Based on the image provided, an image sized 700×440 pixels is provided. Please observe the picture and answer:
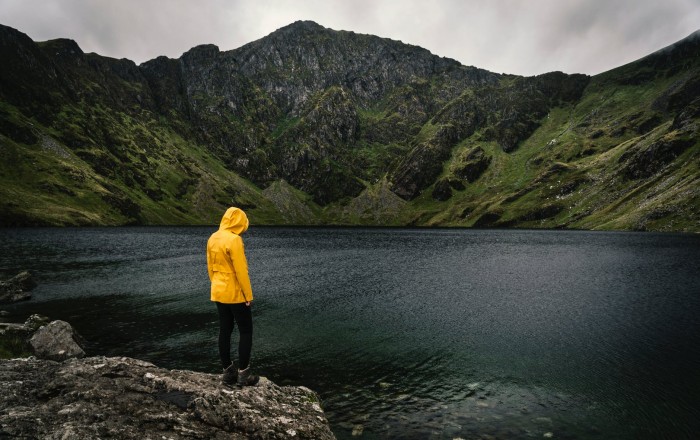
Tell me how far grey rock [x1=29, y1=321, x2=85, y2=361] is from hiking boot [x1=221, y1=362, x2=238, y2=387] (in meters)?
20.3

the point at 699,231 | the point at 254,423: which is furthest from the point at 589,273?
the point at 699,231

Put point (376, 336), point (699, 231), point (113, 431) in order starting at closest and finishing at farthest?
point (113, 431)
point (376, 336)
point (699, 231)

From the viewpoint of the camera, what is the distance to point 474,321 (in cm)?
3959

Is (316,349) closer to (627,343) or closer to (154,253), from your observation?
(627,343)

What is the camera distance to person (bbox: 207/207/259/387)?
1204 cm

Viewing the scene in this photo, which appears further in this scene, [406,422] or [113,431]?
[406,422]

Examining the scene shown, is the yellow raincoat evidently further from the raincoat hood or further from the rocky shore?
the rocky shore

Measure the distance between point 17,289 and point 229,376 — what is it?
55.2 meters

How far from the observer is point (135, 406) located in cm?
1078

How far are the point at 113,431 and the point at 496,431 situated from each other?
16.6 meters

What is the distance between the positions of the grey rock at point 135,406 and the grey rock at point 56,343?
16.7 meters

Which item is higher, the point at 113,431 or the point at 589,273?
the point at 113,431

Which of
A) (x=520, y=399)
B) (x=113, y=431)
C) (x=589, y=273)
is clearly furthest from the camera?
(x=589, y=273)

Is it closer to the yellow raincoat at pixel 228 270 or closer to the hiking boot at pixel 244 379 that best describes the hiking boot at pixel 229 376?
the hiking boot at pixel 244 379
